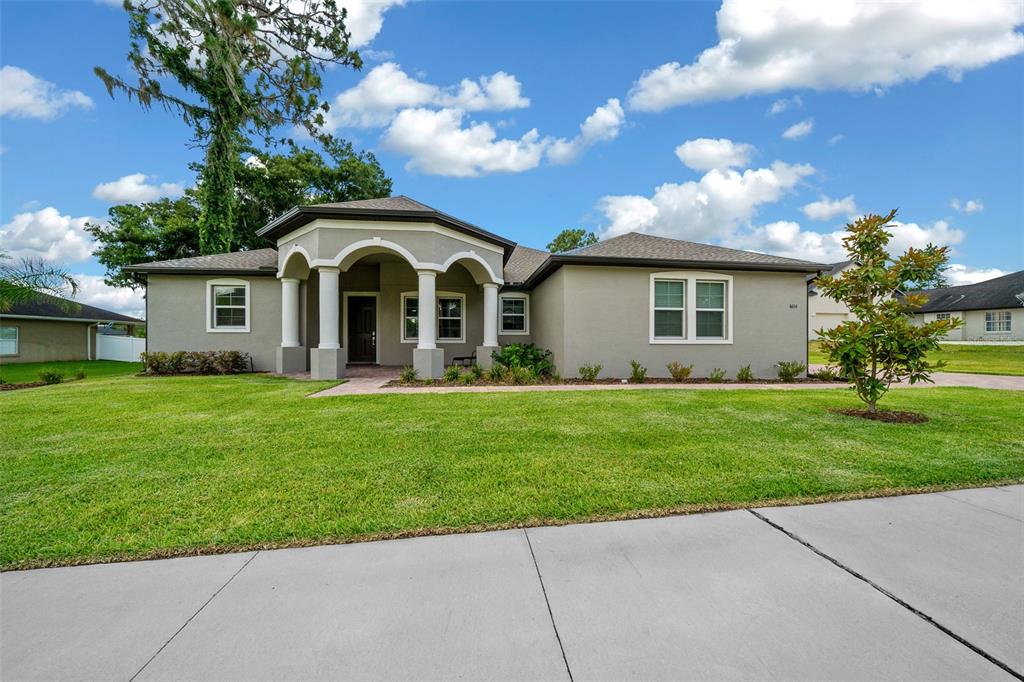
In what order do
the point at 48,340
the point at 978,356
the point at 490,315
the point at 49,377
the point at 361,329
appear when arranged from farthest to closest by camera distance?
the point at 978,356 < the point at 48,340 < the point at 361,329 < the point at 490,315 < the point at 49,377

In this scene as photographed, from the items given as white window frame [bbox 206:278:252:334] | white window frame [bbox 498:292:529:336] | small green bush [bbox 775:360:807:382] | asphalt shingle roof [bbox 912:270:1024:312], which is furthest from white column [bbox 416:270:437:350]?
asphalt shingle roof [bbox 912:270:1024:312]

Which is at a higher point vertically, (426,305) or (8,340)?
(426,305)

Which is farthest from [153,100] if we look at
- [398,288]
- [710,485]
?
[710,485]

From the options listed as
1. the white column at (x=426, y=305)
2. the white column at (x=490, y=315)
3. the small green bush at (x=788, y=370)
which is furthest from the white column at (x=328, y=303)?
the small green bush at (x=788, y=370)

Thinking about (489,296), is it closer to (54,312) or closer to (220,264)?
(220,264)

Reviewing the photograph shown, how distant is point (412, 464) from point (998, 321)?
41.9 meters

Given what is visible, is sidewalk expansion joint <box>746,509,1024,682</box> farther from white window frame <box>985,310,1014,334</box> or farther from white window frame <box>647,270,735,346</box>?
white window frame <box>985,310,1014,334</box>

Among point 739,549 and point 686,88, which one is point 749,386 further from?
point 686,88

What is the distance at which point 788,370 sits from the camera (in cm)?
1146

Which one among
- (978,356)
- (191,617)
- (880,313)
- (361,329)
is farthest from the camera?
(978,356)

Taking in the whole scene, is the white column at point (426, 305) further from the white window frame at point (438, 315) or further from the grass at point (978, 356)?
the grass at point (978, 356)

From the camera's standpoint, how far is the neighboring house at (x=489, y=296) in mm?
10688

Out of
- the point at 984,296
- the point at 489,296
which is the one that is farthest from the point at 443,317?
the point at 984,296

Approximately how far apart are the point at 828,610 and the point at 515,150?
79.7 ft
